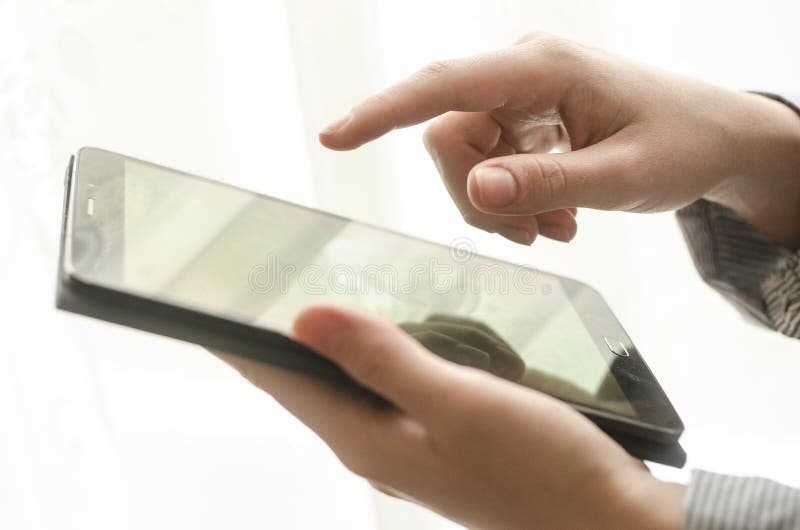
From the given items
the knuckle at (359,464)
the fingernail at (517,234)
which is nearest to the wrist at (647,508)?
the knuckle at (359,464)

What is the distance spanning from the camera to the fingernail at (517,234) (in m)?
0.54

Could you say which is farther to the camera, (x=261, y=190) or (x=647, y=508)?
(x=261, y=190)

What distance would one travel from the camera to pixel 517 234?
0.54 m

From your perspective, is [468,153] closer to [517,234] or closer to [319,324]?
[517,234]

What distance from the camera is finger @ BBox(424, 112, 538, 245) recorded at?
20.9 inches

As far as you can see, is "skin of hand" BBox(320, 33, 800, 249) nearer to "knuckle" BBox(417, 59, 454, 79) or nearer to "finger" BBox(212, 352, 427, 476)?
"knuckle" BBox(417, 59, 454, 79)

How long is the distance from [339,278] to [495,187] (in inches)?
4.6

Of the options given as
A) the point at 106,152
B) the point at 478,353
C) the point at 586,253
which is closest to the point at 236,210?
the point at 106,152

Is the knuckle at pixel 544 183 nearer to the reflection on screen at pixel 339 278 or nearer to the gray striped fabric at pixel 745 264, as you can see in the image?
the reflection on screen at pixel 339 278

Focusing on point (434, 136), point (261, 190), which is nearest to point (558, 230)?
point (434, 136)

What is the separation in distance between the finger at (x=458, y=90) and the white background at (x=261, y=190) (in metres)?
0.16

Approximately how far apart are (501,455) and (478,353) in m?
0.09

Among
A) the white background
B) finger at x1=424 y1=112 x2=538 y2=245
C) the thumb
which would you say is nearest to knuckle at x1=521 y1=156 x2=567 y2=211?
the thumb

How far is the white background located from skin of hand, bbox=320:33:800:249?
137mm
